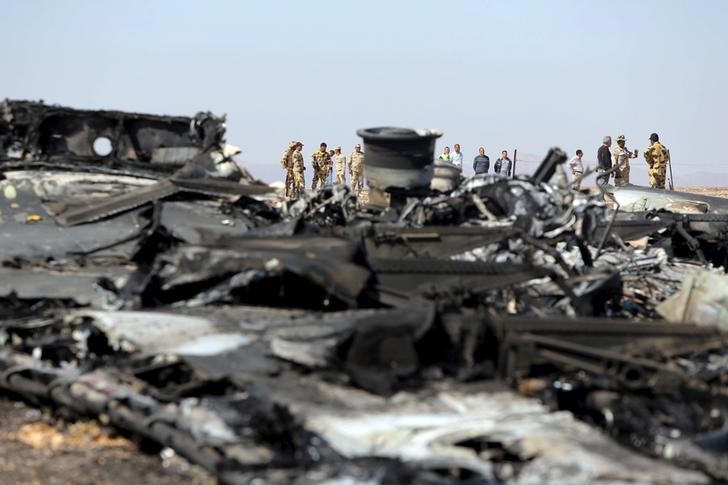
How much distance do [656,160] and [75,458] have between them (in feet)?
64.4

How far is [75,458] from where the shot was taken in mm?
5871

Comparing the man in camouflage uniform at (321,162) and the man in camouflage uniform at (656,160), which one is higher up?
the man in camouflage uniform at (656,160)

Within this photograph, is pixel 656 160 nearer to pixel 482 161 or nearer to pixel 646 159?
pixel 646 159

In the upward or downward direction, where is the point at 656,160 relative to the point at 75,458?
upward

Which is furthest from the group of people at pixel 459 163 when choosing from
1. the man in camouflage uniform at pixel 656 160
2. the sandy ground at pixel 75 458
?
the sandy ground at pixel 75 458

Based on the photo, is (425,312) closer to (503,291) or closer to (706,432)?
(706,432)

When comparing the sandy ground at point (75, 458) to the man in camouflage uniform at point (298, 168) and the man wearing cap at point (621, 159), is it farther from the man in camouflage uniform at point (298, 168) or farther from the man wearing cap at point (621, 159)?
the man in camouflage uniform at point (298, 168)

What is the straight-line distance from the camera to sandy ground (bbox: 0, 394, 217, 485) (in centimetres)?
555

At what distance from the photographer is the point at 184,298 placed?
7.55 metres

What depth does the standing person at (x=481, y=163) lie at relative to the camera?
26484mm

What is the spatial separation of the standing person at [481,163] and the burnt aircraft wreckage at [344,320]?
48.4 ft

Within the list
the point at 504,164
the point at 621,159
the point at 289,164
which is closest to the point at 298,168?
the point at 289,164

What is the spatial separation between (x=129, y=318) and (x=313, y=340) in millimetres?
1272

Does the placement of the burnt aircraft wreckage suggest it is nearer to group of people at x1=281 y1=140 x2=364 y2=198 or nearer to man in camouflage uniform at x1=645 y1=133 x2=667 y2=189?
man in camouflage uniform at x1=645 y1=133 x2=667 y2=189
